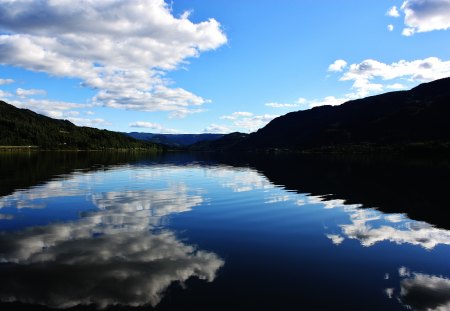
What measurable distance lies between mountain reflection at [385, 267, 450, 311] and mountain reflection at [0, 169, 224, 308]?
9.62 meters

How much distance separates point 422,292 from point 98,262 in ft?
57.6

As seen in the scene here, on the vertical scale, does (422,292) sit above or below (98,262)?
below

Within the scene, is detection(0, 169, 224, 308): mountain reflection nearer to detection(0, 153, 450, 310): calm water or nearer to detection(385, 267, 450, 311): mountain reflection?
detection(0, 153, 450, 310): calm water

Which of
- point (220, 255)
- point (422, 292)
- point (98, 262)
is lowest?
point (422, 292)

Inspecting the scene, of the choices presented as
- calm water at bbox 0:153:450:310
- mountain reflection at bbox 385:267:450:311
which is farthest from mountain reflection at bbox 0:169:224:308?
mountain reflection at bbox 385:267:450:311

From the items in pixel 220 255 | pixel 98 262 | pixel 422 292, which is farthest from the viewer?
pixel 220 255

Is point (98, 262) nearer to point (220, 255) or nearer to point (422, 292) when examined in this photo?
point (220, 255)

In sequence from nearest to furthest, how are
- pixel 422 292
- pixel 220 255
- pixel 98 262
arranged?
pixel 422 292
pixel 98 262
pixel 220 255

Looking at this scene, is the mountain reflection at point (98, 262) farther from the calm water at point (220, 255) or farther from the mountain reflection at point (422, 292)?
the mountain reflection at point (422, 292)

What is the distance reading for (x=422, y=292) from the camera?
18.8 metres

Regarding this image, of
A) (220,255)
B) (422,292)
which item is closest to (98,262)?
(220,255)

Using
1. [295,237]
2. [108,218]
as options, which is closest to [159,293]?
[295,237]

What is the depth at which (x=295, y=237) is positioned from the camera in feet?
97.6

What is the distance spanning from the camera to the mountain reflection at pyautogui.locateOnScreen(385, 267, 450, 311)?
56.7 ft
